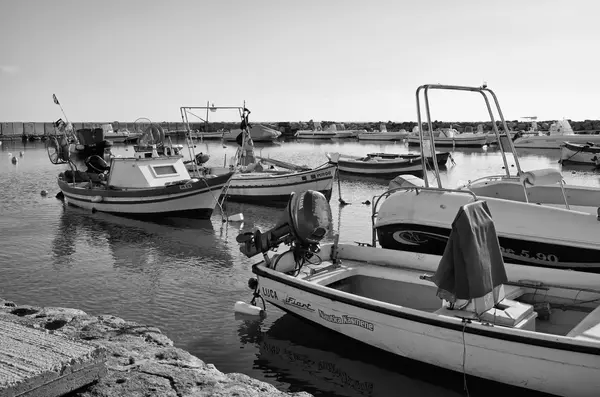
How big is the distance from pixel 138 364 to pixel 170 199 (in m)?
13.2

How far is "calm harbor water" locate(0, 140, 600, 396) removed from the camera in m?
7.28

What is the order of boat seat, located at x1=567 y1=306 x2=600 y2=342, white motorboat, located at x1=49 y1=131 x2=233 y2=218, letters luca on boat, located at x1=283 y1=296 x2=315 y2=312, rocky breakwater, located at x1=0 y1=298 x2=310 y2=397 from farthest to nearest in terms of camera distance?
white motorboat, located at x1=49 y1=131 x2=233 y2=218 < letters luca on boat, located at x1=283 y1=296 x2=315 y2=312 < boat seat, located at x1=567 y1=306 x2=600 y2=342 < rocky breakwater, located at x1=0 y1=298 x2=310 y2=397

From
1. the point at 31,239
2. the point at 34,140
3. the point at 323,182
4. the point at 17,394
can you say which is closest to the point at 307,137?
the point at 34,140

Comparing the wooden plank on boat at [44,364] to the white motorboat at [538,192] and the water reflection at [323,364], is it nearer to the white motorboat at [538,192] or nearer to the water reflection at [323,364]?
the water reflection at [323,364]

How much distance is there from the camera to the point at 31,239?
16.2 metres

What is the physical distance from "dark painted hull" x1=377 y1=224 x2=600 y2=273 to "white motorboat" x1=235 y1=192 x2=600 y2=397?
1.64 m

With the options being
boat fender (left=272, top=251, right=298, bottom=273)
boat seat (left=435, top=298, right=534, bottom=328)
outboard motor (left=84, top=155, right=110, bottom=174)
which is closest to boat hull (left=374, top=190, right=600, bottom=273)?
boat fender (left=272, top=251, right=298, bottom=273)

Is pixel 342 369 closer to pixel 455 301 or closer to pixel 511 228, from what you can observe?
pixel 455 301

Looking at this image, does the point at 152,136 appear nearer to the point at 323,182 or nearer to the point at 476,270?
the point at 323,182

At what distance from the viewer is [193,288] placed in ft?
36.8

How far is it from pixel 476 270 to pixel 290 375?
9.49 feet

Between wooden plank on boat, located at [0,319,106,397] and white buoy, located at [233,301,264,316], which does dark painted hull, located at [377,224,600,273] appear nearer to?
white buoy, located at [233,301,264,316]

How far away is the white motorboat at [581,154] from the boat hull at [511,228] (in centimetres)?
2934

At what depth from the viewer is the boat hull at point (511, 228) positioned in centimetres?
948
